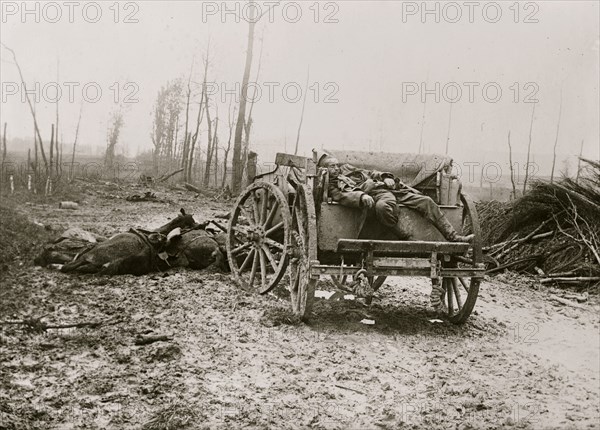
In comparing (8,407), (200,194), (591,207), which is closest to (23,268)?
(8,407)

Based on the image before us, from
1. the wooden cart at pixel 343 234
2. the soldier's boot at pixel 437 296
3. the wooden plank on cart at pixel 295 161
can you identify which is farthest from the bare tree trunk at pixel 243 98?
the soldier's boot at pixel 437 296

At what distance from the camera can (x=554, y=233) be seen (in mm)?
10070

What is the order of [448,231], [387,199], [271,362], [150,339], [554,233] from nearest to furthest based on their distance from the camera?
→ 1. [271,362]
2. [150,339]
3. [387,199]
4. [448,231]
5. [554,233]

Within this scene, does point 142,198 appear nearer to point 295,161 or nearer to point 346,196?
point 295,161

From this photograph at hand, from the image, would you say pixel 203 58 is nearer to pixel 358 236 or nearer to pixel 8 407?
pixel 358 236

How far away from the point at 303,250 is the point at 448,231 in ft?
4.78

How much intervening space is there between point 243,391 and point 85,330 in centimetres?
190

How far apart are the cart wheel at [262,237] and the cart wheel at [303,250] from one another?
0.39 feet

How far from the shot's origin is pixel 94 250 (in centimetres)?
736

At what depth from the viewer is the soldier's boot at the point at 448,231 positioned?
5.57m

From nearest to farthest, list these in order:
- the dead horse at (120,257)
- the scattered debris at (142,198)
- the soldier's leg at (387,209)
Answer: the soldier's leg at (387,209), the dead horse at (120,257), the scattered debris at (142,198)

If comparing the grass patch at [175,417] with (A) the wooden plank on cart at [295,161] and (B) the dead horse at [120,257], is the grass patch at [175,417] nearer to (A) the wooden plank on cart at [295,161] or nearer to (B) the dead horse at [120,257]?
(A) the wooden plank on cart at [295,161]

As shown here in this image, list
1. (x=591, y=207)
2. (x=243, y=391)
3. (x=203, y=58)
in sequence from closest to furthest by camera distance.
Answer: (x=243, y=391)
(x=591, y=207)
(x=203, y=58)

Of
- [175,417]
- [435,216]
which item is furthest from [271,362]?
[435,216]
